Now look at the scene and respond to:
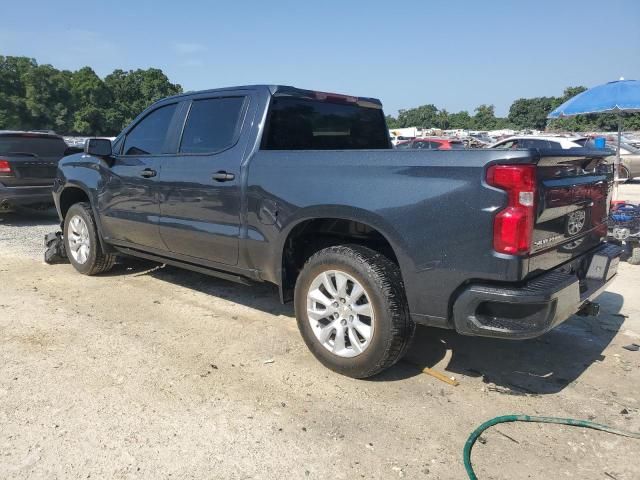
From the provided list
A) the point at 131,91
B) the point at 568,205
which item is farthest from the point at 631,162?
the point at 131,91

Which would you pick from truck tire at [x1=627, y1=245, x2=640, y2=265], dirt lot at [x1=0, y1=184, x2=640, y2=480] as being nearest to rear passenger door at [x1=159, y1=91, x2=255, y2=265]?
dirt lot at [x1=0, y1=184, x2=640, y2=480]

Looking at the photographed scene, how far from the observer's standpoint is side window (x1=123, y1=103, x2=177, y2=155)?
4703mm

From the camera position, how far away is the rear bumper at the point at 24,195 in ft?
28.6

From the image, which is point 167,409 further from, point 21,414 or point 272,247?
point 272,247

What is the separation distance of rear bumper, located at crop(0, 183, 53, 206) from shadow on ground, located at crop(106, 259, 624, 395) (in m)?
6.00

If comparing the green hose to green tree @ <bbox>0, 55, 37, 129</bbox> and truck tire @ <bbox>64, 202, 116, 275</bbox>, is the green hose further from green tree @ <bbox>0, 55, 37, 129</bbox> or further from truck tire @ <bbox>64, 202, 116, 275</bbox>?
green tree @ <bbox>0, 55, 37, 129</bbox>

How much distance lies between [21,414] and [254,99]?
102 inches

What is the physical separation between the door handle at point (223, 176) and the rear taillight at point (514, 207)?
6.45 feet

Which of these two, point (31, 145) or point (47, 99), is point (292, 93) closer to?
point (31, 145)

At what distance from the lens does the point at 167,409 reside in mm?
2992

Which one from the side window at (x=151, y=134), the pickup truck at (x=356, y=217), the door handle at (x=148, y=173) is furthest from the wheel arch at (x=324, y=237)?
the side window at (x=151, y=134)

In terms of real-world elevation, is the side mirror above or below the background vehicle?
above

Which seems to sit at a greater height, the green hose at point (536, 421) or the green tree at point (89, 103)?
the green tree at point (89, 103)

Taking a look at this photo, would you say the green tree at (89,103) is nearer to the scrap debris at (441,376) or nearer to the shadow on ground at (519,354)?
the shadow on ground at (519,354)
